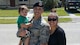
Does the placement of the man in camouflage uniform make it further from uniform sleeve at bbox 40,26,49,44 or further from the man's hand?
the man's hand

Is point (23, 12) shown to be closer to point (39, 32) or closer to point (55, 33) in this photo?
point (39, 32)

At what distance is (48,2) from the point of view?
1344 inches

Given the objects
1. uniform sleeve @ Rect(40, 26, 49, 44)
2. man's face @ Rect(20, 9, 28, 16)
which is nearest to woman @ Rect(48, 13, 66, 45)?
uniform sleeve @ Rect(40, 26, 49, 44)

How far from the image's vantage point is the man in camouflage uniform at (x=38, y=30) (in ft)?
13.2

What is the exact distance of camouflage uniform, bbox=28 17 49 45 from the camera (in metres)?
4.01

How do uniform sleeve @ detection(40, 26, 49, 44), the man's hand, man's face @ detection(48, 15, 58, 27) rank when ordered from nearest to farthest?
man's face @ detection(48, 15, 58, 27) < uniform sleeve @ detection(40, 26, 49, 44) < the man's hand

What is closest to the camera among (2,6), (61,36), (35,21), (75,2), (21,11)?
(61,36)

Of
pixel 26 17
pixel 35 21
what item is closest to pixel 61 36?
pixel 35 21

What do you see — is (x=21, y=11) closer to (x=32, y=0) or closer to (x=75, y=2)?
(x=75, y=2)

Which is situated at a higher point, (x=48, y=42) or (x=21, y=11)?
(x=21, y=11)

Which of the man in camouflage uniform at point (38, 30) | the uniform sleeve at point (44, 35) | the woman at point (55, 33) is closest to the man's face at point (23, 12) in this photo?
the man in camouflage uniform at point (38, 30)

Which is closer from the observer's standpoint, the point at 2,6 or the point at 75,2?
the point at 75,2

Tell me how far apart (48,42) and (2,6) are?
36.6 metres

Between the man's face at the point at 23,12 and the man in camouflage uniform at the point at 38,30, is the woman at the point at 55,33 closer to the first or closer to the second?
the man in camouflage uniform at the point at 38,30
